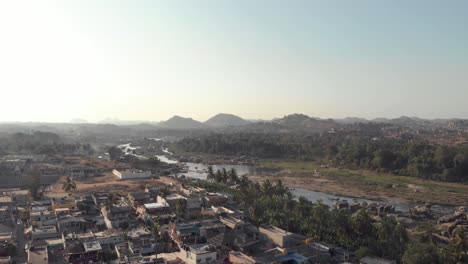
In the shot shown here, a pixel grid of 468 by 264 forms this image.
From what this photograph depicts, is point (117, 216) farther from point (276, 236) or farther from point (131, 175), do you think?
point (131, 175)

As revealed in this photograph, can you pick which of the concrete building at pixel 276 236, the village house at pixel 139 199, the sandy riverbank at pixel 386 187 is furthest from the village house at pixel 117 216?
the sandy riverbank at pixel 386 187

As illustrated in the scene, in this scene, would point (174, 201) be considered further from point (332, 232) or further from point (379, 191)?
point (379, 191)

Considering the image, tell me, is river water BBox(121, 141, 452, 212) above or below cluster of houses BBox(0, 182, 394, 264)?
below

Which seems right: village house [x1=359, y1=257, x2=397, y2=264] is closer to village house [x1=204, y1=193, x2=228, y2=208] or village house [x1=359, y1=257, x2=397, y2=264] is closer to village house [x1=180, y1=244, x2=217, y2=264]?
village house [x1=180, y1=244, x2=217, y2=264]

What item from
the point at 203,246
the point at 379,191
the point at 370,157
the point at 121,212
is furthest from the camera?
the point at 370,157

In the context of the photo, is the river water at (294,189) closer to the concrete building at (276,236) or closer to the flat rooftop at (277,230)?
the flat rooftop at (277,230)

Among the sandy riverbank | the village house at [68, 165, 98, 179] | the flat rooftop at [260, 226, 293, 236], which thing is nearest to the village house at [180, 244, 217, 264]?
the flat rooftop at [260, 226, 293, 236]

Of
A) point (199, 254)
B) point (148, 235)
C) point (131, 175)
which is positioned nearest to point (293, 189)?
point (131, 175)

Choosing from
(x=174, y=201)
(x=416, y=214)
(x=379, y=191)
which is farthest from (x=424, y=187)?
(x=174, y=201)
